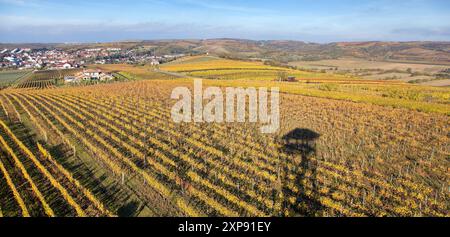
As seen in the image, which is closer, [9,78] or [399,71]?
[399,71]

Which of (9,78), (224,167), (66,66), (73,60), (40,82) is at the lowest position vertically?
(224,167)

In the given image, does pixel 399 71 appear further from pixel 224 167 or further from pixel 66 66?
pixel 66 66

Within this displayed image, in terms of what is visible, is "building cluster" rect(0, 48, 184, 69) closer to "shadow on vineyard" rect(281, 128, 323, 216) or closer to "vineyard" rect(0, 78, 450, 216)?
"vineyard" rect(0, 78, 450, 216)

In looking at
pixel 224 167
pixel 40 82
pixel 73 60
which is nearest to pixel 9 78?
pixel 40 82

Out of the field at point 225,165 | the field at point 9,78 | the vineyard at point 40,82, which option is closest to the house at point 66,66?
the field at point 9,78

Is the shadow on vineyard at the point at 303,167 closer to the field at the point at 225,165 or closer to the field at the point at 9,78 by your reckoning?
the field at the point at 225,165

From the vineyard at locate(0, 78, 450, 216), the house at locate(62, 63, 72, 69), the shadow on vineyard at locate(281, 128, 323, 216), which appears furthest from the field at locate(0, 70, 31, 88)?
the shadow on vineyard at locate(281, 128, 323, 216)

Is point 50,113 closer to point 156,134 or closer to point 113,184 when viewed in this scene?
point 156,134
